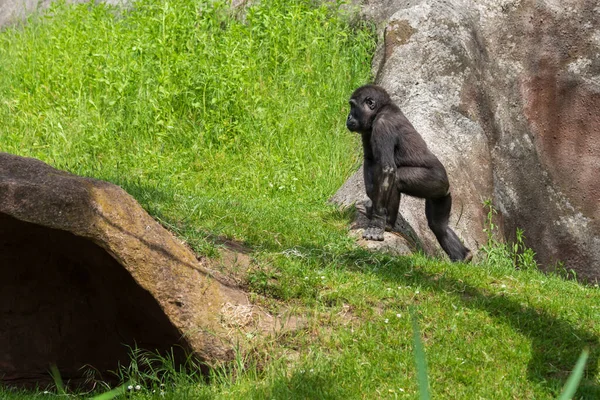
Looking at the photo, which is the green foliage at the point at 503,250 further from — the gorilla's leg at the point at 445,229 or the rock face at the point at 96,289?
the rock face at the point at 96,289

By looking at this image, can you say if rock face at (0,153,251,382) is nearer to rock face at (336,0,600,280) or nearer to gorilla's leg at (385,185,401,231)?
gorilla's leg at (385,185,401,231)

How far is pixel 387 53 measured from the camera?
382 inches

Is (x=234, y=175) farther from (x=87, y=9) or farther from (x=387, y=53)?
(x=87, y=9)

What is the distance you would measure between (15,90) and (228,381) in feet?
24.9

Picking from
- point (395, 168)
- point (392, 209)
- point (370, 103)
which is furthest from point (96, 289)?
point (370, 103)

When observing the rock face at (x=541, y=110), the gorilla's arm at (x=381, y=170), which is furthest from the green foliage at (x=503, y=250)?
the gorilla's arm at (x=381, y=170)

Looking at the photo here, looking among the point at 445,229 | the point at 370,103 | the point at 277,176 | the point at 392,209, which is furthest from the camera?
the point at 277,176

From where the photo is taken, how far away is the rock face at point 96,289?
441 cm

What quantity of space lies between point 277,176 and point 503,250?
8.71 feet

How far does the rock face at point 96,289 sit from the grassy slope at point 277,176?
0.37 meters

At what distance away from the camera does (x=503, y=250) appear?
8.66 m

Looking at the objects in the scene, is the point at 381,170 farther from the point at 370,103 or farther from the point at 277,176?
the point at 277,176

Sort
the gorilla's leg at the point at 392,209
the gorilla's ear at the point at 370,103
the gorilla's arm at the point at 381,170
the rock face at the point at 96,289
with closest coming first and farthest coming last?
the rock face at the point at 96,289 < the gorilla's arm at the point at 381,170 < the gorilla's leg at the point at 392,209 < the gorilla's ear at the point at 370,103

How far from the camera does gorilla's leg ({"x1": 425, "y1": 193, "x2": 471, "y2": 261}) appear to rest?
7.85m
